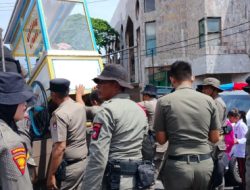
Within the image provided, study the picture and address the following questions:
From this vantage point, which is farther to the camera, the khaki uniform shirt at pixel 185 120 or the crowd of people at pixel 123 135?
the khaki uniform shirt at pixel 185 120

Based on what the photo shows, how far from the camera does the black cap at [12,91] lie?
210 cm

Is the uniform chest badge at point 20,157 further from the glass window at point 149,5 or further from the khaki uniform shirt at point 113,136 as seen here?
the glass window at point 149,5

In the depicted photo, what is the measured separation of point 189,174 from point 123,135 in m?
0.88

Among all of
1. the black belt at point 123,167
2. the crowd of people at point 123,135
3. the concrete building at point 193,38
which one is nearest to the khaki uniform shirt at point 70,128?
the crowd of people at point 123,135

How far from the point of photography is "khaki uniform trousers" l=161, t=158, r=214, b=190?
352cm

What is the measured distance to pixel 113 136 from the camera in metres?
Answer: 3.02

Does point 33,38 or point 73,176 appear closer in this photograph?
point 73,176

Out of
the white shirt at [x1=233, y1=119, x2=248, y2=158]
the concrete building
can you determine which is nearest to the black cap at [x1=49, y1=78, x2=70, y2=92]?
the white shirt at [x1=233, y1=119, x2=248, y2=158]

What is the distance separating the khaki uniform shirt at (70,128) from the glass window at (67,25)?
1.43 metres

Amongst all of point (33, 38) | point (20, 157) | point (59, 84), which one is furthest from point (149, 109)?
point (20, 157)

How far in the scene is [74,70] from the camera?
16.8 feet

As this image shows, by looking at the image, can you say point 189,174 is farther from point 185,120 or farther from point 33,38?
point 33,38

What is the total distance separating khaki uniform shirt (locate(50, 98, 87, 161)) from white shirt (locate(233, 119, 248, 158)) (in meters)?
4.03

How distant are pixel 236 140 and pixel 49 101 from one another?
4.00 metres
